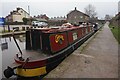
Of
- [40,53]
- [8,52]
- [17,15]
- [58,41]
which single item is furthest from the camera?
[17,15]

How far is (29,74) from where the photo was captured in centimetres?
613

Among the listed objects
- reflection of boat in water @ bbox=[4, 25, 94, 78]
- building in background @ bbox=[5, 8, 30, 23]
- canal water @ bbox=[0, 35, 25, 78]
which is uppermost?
building in background @ bbox=[5, 8, 30, 23]

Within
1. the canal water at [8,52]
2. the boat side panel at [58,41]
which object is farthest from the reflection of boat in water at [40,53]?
the canal water at [8,52]

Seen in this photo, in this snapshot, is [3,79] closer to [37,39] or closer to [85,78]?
[37,39]

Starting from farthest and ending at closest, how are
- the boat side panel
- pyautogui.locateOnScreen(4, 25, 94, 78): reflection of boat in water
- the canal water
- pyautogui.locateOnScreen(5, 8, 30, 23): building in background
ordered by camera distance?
1. pyautogui.locateOnScreen(5, 8, 30, 23): building in background
2. the canal water
3. the boat side panel
4. pyautogui.locateOnScreen(4, 25, 94, 78): reflection of boat in water

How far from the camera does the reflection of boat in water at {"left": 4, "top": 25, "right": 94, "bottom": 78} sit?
6156mm

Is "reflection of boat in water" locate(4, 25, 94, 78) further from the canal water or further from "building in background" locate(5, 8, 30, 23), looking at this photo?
"building in background" locate(5, 8, 30, 23)

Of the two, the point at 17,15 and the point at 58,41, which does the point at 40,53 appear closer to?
the point at 58,41

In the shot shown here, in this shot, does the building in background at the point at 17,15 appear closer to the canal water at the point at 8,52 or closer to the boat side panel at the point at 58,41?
the canal water at the point at 8,52

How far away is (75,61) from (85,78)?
7.09ft

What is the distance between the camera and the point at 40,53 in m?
7.16

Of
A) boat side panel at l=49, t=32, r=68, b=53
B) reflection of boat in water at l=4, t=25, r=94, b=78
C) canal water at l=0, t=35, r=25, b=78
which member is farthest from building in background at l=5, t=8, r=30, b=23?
reflection of boat in water at l=4, t=25, r=94, b=78

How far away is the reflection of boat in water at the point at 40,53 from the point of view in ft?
20.2

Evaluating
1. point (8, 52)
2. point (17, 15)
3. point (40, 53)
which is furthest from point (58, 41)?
point (17, 15)
